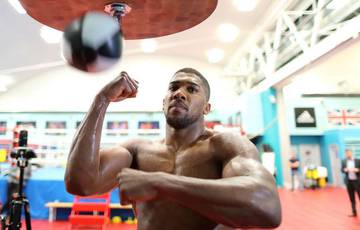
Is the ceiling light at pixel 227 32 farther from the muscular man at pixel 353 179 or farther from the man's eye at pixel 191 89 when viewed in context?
the man's eye at pixel 191 89

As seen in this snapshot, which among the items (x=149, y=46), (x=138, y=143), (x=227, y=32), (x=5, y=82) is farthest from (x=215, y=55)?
(x=138, y=143)

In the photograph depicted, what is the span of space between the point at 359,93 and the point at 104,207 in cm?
1181

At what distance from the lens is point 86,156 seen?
937mm

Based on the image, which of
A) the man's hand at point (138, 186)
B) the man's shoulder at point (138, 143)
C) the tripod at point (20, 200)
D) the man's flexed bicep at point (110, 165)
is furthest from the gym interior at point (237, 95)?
the man's hand at point (138, 186)

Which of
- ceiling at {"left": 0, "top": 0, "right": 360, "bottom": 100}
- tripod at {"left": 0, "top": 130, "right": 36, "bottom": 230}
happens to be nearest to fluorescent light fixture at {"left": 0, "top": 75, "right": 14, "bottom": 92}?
ceiling at {"left": 0, "top": 0, "right": 360, "bottom": 100}

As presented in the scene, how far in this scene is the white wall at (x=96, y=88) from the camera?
10461 mm

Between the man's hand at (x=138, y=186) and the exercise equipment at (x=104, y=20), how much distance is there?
408mm

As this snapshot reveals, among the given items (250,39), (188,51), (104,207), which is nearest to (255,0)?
(250,39)

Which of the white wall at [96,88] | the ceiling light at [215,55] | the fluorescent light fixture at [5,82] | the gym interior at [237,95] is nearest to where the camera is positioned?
the gym interior at [237,95]

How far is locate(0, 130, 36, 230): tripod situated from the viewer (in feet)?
9.17

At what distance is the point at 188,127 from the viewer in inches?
44.9

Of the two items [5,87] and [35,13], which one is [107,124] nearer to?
[5,87]

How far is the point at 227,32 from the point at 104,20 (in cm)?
815

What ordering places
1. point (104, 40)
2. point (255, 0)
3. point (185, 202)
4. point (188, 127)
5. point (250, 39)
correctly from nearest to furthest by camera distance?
point (185, 202) → point (104, 40) → point (188, 127) → point (255, 0) → point (250, 39)
